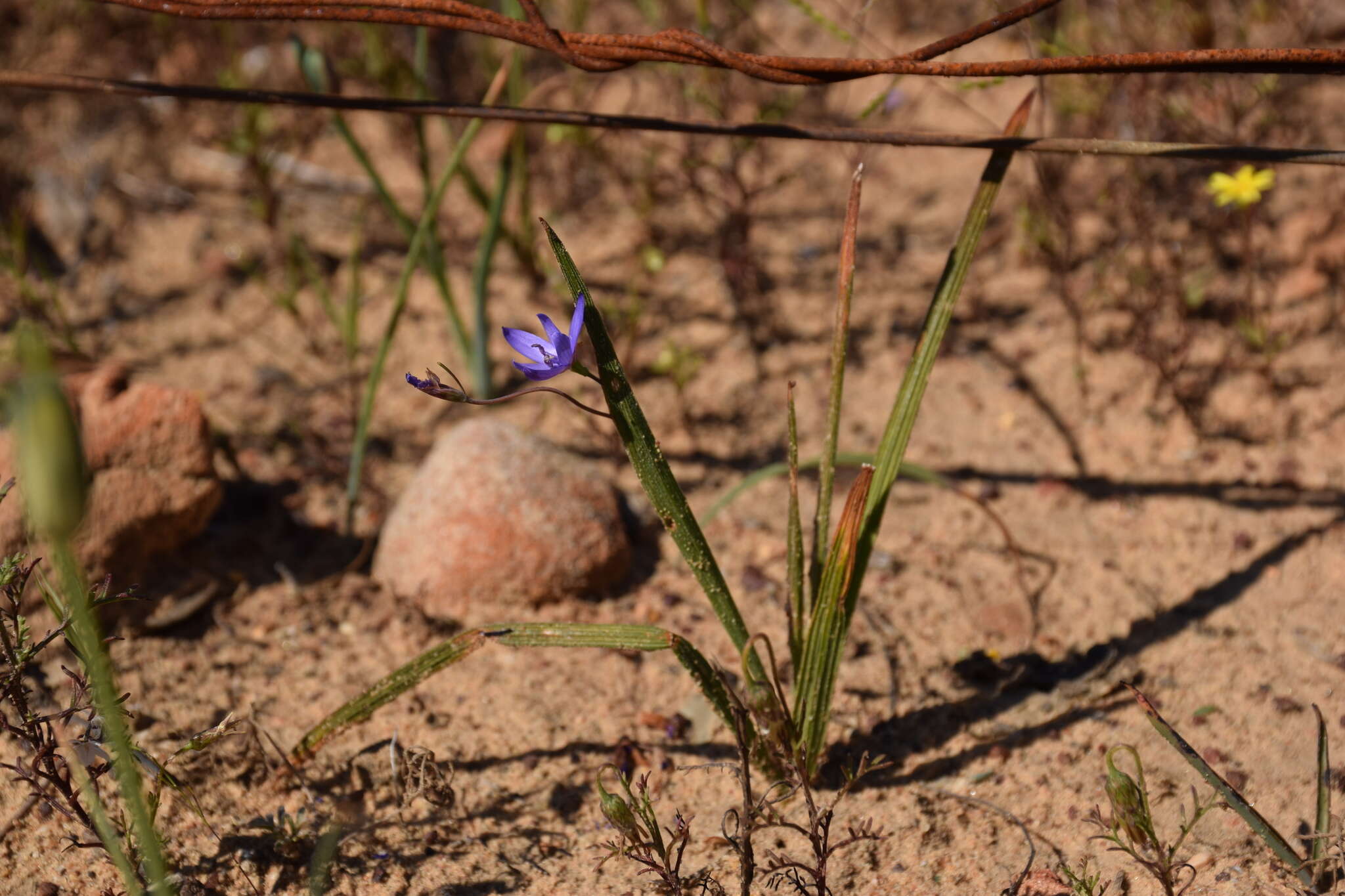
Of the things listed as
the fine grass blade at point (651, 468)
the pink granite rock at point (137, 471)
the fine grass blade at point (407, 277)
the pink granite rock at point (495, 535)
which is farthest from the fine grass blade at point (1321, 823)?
the pink granite rock at point (137, 471)

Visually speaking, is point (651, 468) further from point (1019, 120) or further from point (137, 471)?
point (137, 471)

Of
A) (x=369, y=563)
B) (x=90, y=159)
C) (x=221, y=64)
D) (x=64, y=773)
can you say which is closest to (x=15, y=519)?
(x=64, y=773)

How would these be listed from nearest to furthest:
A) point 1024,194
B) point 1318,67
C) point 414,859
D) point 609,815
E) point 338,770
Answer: point 1318,67 < point 609,815 < point 414,859 < point 338,770 < point 1024,194

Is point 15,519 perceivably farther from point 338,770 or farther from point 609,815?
point 609,815

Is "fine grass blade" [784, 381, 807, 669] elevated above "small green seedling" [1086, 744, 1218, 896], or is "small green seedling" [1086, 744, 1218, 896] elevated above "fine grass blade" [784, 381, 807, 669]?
"fine grass blade" [784, 381, 807, 669]

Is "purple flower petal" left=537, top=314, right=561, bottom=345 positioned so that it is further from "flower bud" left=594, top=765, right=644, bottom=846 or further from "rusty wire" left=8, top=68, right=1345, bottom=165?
"flower bud" left=594, top=765, right=644, bottom=846

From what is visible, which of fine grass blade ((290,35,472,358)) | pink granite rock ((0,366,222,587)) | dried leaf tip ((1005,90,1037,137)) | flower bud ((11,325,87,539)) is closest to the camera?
flower bud ((11,325,87,539))

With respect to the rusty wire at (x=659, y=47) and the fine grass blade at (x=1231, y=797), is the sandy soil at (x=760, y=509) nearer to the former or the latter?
the fine grass blade at (x=1231, y=797)

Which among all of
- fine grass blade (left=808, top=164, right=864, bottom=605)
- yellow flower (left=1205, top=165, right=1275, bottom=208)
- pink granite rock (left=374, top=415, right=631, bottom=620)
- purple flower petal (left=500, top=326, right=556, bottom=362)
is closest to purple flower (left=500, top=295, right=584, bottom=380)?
purple flower petal (left=500, top=326, right=556, bottom=362)
